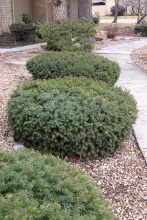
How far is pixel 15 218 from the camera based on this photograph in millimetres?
1361

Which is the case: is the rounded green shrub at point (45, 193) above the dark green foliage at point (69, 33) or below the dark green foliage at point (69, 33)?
below

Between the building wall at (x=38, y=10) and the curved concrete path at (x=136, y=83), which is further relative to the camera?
the building wall at (x=38, y=10)

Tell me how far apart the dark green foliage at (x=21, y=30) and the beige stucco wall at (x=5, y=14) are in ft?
6.16

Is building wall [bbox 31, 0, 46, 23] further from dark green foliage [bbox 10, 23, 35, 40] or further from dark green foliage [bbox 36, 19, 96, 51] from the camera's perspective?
dark green foliage [bbox 36, 19, 96, 51]

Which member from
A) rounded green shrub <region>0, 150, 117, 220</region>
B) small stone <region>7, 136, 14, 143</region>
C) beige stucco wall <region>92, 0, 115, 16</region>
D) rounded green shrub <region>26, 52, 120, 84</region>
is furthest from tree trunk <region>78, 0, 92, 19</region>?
beige stucco wall <region>92, 0, 115, 16</region>

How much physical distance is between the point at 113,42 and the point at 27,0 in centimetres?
635

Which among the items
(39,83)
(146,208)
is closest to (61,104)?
(39,83)

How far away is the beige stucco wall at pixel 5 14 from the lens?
1448 cm

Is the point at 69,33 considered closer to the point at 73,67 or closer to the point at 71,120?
the point at 73,67

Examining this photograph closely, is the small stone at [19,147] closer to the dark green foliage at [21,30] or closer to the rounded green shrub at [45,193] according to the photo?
the rounded green shrub at [45,193]

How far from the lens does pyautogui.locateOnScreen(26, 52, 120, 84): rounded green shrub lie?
5.39m

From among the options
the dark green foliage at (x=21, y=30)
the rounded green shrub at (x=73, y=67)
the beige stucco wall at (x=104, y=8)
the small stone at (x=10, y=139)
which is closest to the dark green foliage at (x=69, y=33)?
the rounded green shrub at (x=73, y=67)

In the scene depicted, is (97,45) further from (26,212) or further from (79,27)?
(26,212)

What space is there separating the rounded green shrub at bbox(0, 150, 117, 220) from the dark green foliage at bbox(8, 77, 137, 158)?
119cm
